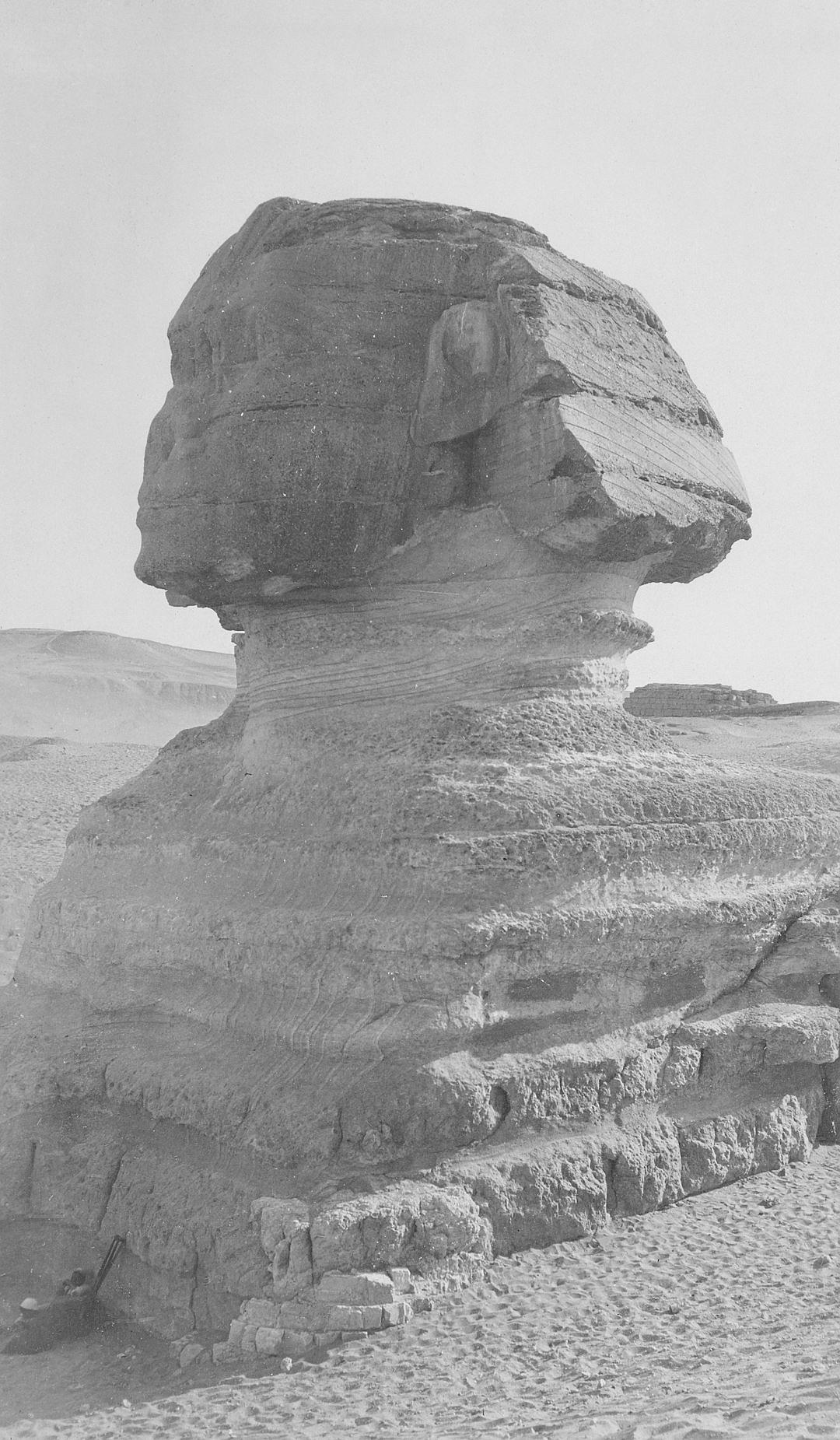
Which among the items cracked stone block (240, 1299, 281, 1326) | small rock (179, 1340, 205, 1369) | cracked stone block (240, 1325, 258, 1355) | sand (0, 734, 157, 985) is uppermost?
sand (0, 734, 157, 985)

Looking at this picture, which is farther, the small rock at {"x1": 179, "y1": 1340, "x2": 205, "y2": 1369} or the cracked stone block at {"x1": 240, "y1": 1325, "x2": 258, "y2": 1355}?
the small rock at {"x1": 179, "y1": 1340, "x2": 205, "y2": 1369}

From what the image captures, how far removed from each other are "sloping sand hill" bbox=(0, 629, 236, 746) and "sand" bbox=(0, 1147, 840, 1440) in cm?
3540

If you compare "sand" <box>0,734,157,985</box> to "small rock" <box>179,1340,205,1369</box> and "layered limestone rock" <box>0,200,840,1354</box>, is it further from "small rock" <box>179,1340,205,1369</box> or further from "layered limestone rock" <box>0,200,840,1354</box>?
"small rock" <box>179,1340,205,1369</box>

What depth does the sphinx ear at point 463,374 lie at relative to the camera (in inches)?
203

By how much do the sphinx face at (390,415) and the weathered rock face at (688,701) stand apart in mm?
12665

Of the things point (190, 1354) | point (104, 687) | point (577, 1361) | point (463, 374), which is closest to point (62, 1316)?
point (190, 1354)

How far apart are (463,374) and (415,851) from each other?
1.91m

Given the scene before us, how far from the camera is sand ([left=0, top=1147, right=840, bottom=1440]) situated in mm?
3287

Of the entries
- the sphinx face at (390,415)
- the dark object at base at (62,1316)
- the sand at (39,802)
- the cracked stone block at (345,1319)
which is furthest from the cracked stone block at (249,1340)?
the sand at (39,802)

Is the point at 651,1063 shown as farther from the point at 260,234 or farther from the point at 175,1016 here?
the point at 260,234

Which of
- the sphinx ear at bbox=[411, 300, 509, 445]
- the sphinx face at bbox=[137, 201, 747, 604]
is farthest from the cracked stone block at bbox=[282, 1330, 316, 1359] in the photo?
the sphinx ear at bbox=[411, 300, 509, 445]

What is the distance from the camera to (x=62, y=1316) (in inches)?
180

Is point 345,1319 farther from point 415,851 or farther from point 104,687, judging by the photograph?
point 104,687

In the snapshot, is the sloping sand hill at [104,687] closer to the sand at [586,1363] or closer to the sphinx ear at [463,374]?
the sphinx ear at [463,374]
